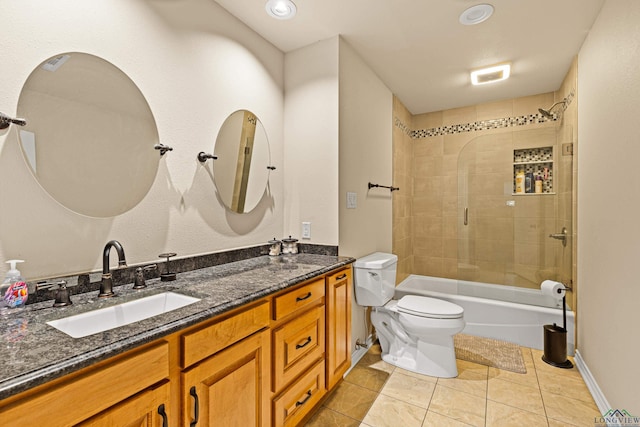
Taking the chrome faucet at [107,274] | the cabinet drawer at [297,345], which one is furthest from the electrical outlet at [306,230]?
the chrome faucet at [107,274]

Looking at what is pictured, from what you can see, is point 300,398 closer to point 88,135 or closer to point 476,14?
point 88,135

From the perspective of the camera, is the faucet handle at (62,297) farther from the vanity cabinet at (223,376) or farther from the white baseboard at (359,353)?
the white baseboard at (359,353)

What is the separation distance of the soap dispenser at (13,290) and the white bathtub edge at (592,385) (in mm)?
2760

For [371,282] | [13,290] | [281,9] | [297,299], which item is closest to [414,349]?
[371,282]

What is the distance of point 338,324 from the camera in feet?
6.23

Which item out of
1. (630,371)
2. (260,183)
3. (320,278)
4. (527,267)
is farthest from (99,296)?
(527,267)

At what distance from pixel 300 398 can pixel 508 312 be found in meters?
2.11

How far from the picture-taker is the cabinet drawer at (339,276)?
71.3 inches

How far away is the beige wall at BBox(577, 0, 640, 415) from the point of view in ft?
4.63

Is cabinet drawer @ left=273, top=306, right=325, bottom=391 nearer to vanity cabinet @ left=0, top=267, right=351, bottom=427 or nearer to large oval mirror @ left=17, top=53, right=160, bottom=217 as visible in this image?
vanity cabinet @ left=0, top=267, right=351, bottom=427

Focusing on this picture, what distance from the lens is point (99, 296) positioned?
1181mm

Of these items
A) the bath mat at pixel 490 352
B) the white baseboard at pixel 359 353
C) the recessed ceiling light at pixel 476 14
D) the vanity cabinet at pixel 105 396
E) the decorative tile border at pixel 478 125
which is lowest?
the bath mat at pixel 490 352

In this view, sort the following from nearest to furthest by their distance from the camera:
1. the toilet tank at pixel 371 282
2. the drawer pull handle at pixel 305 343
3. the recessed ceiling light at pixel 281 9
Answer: the drawer pull handle at pixel 305 343, the recessed ceiling light at pixel 281 9, the toilet tank at pixel 371 282

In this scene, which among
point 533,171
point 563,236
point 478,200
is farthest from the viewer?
point 478,200
